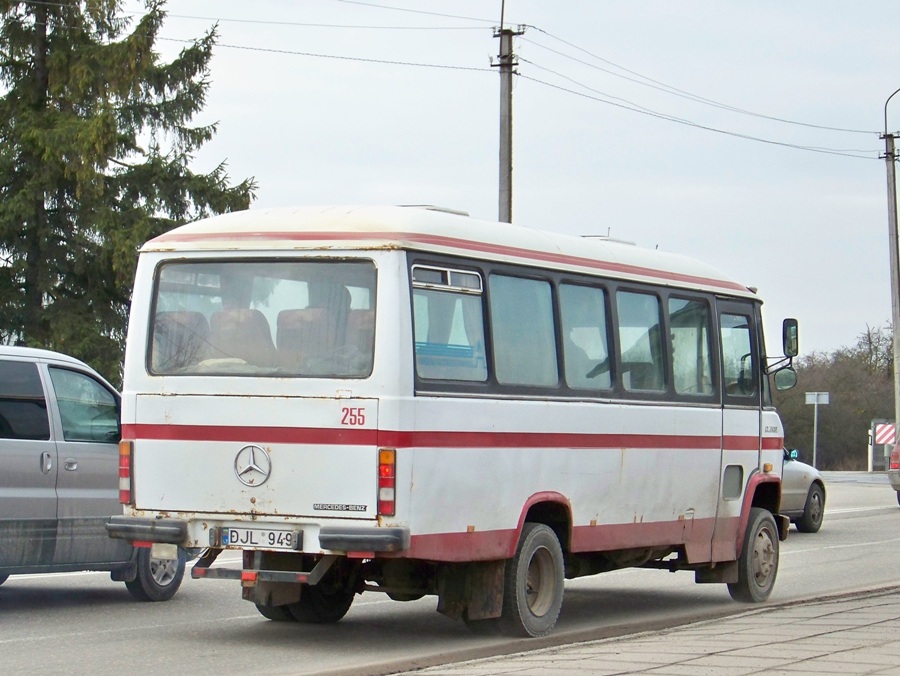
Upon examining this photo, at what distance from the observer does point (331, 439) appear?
998cm

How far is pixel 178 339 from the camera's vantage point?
1079cm

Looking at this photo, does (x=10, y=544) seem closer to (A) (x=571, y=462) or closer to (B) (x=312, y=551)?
(B) (x=312, y=551)

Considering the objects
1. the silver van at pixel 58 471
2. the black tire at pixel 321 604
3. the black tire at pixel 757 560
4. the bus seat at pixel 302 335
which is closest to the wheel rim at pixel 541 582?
the black tire at pixel 321 604

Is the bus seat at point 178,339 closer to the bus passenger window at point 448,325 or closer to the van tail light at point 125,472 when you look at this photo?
the van tail light at point 125,472

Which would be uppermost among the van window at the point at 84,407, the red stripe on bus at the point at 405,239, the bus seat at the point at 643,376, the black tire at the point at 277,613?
the red stripe on bus at the point at 405,239

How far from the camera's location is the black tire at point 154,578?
43.3ft

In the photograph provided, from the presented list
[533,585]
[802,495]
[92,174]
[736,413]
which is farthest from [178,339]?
[92,174]

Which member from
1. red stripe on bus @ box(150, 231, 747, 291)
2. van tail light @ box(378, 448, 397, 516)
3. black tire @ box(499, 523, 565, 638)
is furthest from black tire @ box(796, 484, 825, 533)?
van tail light @ box(378, 448, 397, 516)

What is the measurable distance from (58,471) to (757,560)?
237 inches

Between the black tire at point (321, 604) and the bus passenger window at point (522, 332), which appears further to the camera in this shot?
the black tire at point (321, 604)

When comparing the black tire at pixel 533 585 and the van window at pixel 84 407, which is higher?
the van window at pixel 84 407

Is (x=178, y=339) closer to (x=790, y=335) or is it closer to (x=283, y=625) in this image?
(x=283, y=625)

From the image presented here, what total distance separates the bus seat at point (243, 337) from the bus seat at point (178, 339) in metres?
0.11

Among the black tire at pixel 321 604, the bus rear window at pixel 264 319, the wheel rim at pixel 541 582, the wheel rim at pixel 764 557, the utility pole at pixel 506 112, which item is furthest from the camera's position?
the utility pole at pixel 506 112
